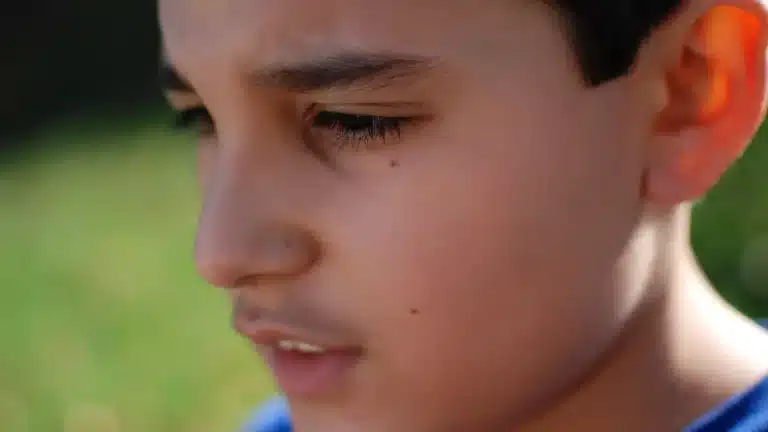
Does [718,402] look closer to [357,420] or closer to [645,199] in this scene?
[645,199]

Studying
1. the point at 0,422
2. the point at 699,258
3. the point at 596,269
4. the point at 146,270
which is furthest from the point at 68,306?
the point at 596,269

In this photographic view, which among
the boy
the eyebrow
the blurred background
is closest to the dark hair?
the boy

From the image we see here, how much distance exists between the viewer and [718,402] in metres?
0.94

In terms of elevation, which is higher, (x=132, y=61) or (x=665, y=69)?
(x=132, y=61)

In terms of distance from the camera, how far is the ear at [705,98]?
0.87m

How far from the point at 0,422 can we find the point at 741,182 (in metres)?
1.55

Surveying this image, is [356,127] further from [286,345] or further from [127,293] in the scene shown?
[127,293]

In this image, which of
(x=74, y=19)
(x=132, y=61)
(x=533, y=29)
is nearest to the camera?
(x=533, y=29)

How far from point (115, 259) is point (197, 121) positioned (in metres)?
1.57

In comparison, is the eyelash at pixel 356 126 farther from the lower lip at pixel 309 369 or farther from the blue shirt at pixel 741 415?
the blue shirt at pixel 741 415

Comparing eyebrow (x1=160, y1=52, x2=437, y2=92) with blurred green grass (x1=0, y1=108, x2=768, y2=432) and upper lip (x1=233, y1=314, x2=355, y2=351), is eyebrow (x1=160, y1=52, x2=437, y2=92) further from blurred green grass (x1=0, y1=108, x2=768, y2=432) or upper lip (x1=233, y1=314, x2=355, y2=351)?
blurred green grass (x1=0, y1=108, x2=768, y2=432)

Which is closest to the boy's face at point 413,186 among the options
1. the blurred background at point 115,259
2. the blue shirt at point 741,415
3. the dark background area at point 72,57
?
the blue shirt at point 741,415

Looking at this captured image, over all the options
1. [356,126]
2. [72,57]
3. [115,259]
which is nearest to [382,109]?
[356,126]

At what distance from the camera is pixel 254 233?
841 millimetres
